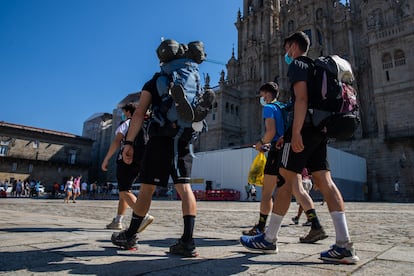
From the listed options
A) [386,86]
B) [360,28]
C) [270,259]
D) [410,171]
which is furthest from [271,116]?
[360,28]

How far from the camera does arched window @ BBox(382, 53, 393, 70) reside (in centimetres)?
2634

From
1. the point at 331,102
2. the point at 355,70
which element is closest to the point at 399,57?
the point at 355,70

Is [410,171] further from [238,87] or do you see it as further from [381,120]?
[238,87]

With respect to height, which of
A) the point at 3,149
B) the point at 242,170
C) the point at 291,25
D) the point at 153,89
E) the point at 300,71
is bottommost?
the point at 153,89

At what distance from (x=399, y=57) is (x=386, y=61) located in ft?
3.37

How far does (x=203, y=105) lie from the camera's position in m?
2.93

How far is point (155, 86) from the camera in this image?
9.36ft

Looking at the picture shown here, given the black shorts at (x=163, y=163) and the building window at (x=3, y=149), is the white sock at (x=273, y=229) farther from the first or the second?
the building window at (x=3, y=149)

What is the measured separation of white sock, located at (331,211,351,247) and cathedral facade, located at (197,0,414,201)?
24315mm

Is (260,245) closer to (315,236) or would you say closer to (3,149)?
(315,236)

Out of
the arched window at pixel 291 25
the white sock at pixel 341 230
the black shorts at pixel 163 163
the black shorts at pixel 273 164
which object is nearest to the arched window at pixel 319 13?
the arched window at pixel 291 25

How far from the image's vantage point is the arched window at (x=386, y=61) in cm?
2634

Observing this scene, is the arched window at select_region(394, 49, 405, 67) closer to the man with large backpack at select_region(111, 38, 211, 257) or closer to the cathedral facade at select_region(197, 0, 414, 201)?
the cathedral facade at select_region(197, 0, 414, 201)

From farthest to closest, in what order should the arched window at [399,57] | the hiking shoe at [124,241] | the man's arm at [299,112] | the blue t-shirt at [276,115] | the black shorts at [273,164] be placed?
the arched window at [399,57], the blue t-shirt at [276,115], the black shorts at [273,164], the hiking shoe at [124,241], the man's arm at [299,112]
